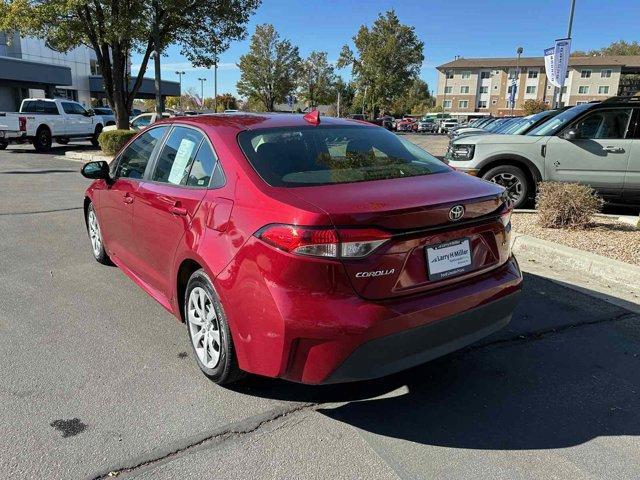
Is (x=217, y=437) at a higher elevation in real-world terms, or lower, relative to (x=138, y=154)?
lower

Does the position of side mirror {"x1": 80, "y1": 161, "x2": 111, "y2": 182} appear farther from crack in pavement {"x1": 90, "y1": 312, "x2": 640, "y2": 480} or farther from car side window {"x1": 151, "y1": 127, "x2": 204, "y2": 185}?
crack in pavement {"x1": 90, "y1": 312, "x2": 640, "y2": 480}

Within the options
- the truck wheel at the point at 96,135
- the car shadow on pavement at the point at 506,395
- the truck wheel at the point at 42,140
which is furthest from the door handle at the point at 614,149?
the truck wheel at the point at 96,135

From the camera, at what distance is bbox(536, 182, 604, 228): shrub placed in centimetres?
637

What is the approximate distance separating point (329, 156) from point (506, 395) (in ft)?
6.06

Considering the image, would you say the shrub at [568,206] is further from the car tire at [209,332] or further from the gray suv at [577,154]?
the car tire at [209,332]

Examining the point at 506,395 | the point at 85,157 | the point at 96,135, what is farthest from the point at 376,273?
the point at 96,135

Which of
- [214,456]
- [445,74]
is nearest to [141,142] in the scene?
[214,456]

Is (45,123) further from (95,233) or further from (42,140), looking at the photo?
(95,233)

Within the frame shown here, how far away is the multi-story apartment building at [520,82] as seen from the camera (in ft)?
291

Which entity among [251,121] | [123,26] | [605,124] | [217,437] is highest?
[123,26]

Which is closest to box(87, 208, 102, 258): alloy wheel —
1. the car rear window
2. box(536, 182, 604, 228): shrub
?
the car rear window

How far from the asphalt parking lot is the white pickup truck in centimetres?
1772

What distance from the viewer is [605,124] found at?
7.77 meters

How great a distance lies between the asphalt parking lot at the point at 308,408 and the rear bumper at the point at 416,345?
41 cm
